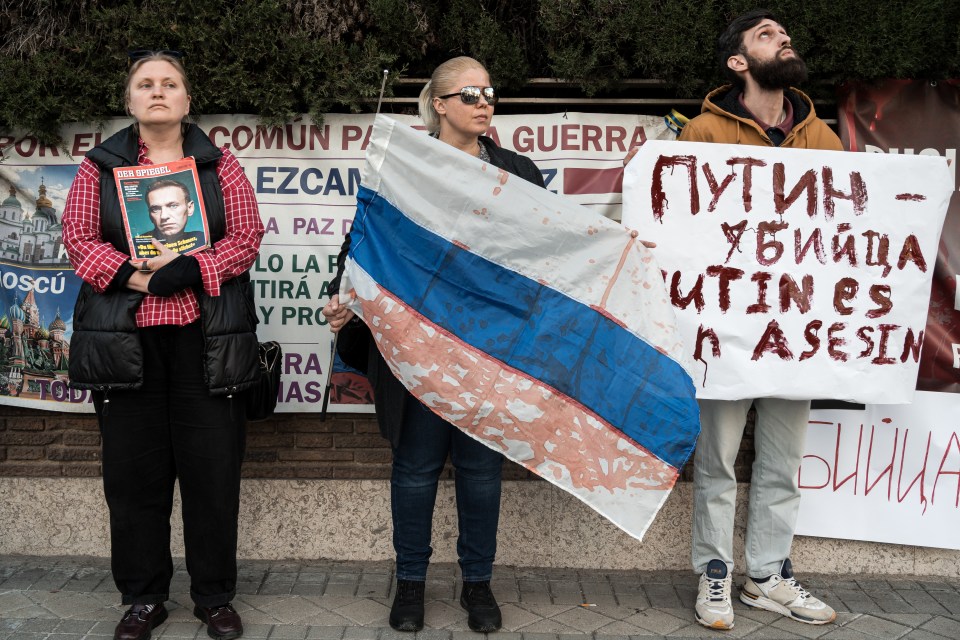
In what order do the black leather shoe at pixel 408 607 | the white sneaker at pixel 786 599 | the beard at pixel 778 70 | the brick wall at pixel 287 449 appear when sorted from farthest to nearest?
the brick wall at pixel 287 449
the white sneaker at pixel 786 599
the beard at pixel 778 70
the black leather shoe at pixel 408 607

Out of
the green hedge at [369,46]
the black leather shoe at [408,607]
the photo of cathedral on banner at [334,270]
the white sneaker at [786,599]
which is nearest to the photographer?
the black leather shoe at [408,607]

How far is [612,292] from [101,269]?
1955 millimetres

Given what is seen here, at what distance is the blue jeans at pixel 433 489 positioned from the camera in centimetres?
394

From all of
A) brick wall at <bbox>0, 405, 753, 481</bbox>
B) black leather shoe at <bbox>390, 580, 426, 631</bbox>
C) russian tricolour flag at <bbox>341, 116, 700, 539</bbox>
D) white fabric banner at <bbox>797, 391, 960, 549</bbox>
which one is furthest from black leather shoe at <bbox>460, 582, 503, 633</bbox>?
white fabric banner at <bbox>797, 391, 960, 549</bbox>

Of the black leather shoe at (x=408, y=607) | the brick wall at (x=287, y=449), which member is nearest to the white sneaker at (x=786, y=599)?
the brick wall at (x=287, y=449)

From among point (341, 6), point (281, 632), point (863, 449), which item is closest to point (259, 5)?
point (341, 6)

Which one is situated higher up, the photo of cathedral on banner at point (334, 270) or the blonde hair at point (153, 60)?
the blonde hair at point (153, 60)

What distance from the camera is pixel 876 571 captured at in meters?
4.89

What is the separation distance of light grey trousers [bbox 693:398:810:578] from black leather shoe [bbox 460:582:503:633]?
0.95 m

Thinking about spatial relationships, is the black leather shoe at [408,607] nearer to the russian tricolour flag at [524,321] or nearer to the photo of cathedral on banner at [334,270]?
the russian tricolour flag at [524,321]

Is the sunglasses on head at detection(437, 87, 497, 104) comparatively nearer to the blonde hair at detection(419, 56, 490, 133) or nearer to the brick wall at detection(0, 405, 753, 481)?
the blonde hair at detection(419, 56, 490, 133)

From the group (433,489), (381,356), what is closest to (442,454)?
(433,489)

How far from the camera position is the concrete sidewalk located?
4.05m

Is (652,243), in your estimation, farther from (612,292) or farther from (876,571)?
(876,571)
